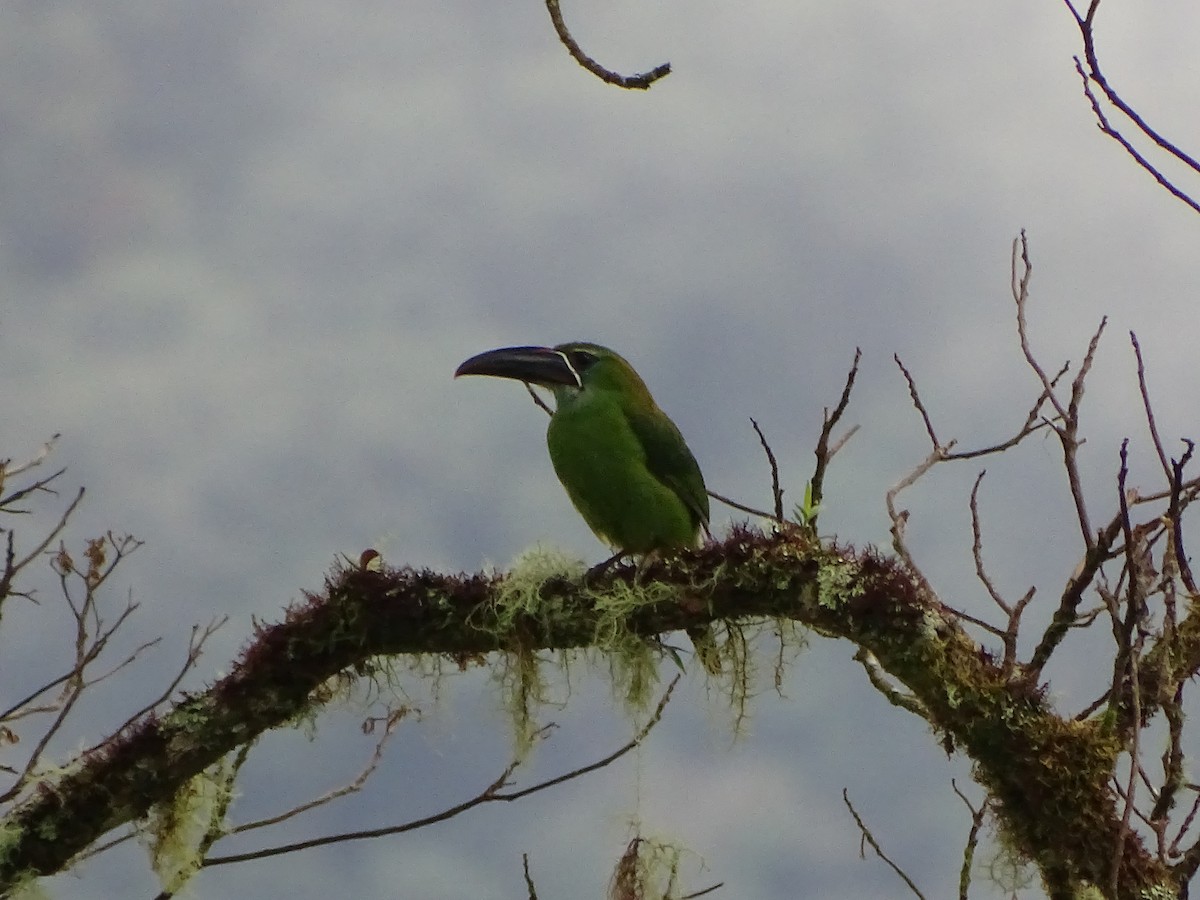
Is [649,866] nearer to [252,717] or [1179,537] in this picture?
[252,717]

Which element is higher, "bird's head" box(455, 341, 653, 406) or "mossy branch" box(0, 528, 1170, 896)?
"bird's head" box(455, 341, 653, 406)

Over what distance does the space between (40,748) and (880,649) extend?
2777mm

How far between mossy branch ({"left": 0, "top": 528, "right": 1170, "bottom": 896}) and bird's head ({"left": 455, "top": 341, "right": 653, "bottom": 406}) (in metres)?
1.38

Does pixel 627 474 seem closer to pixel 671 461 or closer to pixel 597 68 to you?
pixel 671 461

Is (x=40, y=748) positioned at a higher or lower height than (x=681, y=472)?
lower

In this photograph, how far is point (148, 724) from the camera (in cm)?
308

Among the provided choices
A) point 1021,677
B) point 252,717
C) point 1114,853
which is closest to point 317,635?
point 252,717

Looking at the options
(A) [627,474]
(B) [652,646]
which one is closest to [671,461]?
(A) [627,474]

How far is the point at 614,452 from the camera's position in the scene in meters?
4.20

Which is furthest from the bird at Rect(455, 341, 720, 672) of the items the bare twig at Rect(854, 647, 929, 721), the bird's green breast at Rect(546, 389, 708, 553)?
the bare twig at Rect(854, 647, 929, 721)

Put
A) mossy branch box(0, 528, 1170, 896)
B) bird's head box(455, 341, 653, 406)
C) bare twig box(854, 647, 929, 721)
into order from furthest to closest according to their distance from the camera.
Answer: bird's head box(455, 341, 653, 406) < bare twig box(854, 647, 929, 721) < mossy branch box(0, 528, 1170, 896)

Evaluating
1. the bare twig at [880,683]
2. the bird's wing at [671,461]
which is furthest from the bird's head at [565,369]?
the bare twig at [880,683]

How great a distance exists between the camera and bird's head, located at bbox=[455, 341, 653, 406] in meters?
4.47

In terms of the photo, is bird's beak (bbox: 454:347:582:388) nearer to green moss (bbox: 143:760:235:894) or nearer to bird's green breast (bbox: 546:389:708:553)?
bird's green breast (bbox: 546:389:708:553)
